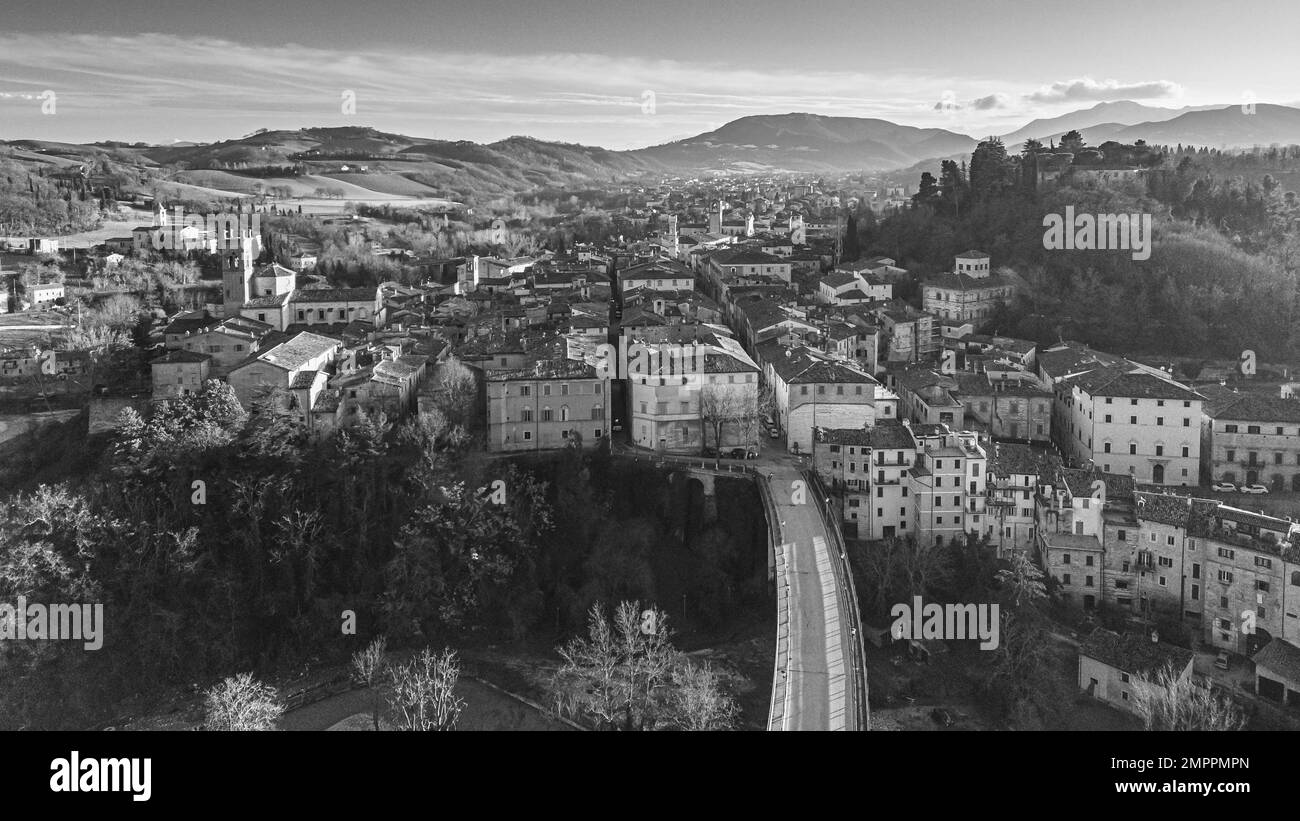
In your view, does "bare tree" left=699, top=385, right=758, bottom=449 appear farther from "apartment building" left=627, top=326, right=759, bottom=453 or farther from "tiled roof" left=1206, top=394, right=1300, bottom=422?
"tiled roof" left=1206, top=394, right=1300, bottom=422

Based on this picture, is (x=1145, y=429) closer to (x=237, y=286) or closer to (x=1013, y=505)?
(x=1013, y=505)

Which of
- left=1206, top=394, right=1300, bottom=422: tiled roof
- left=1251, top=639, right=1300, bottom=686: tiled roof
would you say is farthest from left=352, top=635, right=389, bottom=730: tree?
left=1206, top=394, right=1300, bottom=422: tiled roof

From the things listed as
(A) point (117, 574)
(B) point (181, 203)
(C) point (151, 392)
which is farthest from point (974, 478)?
(B) point (181, 203)

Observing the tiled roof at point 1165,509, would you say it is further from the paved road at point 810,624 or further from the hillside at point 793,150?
the hillside at point 793,150

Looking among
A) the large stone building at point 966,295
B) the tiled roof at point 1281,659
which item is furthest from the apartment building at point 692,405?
the large stone building at point 966,295

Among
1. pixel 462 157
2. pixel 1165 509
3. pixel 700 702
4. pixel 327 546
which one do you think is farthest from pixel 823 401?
pixel 462 157

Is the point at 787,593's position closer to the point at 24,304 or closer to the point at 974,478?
the point at 974,478
